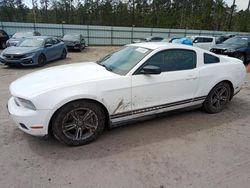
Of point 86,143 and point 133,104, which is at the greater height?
point 133,104

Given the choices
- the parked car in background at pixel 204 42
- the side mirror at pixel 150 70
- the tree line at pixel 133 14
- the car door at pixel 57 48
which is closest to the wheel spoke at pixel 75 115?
the side mirror at pixel 150 70

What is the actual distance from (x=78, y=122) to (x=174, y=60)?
2009 millimetres

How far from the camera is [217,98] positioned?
175 inches

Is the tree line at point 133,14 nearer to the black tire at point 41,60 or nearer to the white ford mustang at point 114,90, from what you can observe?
the black tire at point 41,60

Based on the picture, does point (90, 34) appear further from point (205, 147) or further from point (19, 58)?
point (205, 147)

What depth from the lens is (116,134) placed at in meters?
3.57

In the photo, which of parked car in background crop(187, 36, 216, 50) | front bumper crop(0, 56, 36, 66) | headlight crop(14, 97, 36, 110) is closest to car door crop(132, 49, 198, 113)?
headlight crop(14, 97, 36, 110)

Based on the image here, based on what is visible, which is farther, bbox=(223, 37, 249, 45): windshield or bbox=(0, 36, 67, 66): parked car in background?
bbox=(223, 37, 249, 45): windshield

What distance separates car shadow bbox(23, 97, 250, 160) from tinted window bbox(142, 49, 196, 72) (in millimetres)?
1047

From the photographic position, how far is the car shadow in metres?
3.05

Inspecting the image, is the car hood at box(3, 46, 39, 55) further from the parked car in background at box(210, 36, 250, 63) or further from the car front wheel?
the parked car in background at box(210, 36, 250, 63)

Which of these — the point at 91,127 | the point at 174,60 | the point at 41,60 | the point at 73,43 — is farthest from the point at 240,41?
the point at 73,43

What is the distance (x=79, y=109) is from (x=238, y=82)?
11.8 ft

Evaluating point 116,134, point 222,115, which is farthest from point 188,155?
point 222,115
